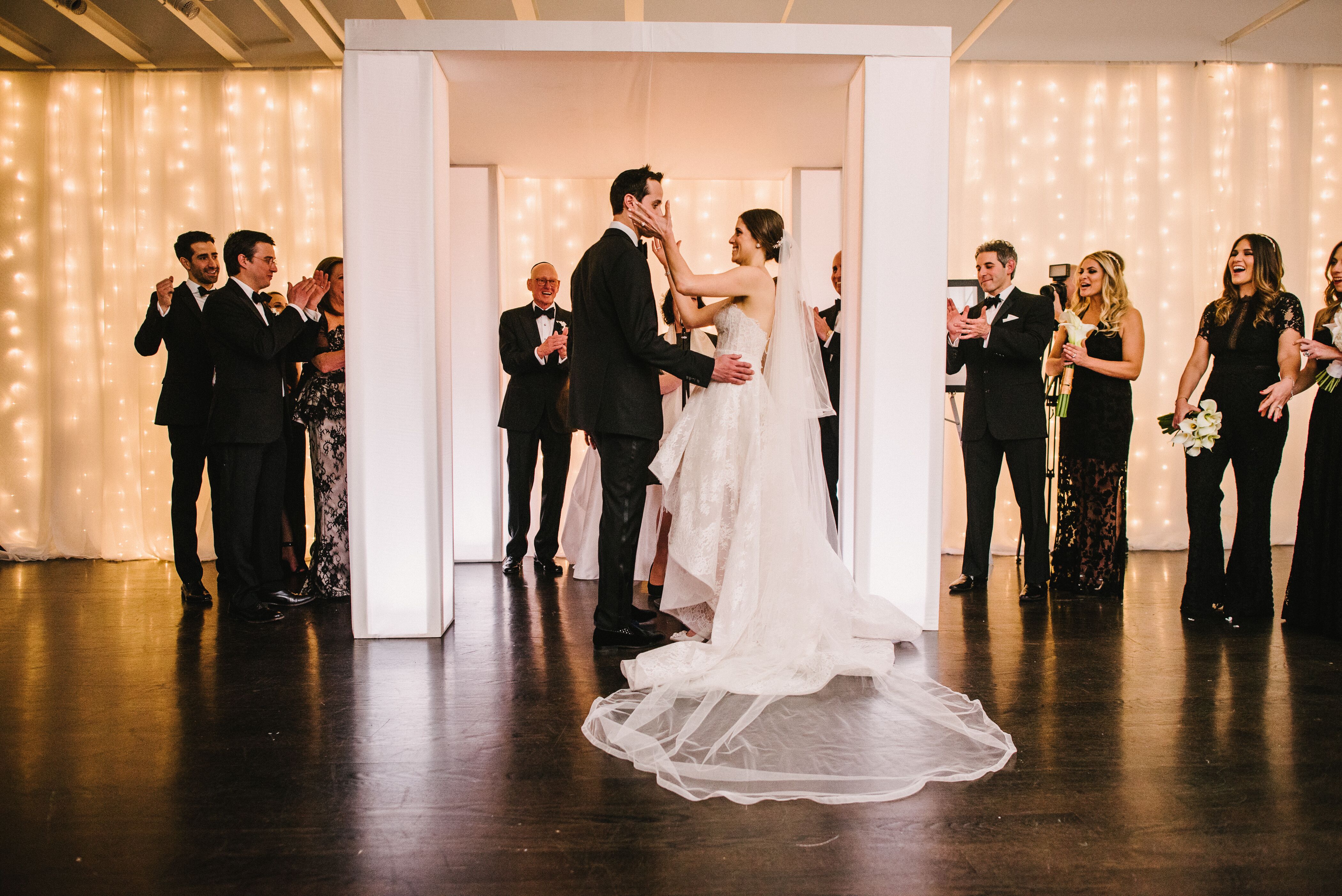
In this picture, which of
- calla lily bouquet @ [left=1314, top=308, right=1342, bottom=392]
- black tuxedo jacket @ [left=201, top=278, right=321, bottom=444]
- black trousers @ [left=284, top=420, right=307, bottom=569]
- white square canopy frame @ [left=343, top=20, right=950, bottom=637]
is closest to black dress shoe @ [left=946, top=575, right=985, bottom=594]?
white square canopy frame @ [left=343, top=20, right=950, bottom=637]

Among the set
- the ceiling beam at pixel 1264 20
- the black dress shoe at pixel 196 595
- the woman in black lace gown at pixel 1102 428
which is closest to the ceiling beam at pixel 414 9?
the black dress shoe at pixel 196 595

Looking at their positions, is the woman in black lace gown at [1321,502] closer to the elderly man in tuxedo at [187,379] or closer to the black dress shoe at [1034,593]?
the black dress shoe at [1034,593]

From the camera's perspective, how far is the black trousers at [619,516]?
11.8 ft

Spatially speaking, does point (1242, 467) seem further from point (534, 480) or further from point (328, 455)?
point (328, 455)

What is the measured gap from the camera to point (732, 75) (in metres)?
4.03

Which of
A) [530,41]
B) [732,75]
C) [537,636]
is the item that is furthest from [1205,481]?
[530,41]

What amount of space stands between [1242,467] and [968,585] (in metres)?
1.45

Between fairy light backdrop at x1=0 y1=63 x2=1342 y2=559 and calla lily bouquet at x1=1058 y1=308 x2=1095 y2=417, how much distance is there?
1289mm

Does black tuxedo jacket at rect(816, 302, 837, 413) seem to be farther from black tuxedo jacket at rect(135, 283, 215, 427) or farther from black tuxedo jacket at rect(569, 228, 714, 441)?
black tuxedo jacket at rect(135, 283, 215, 427)

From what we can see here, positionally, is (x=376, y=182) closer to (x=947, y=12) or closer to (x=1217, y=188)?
(x=947, y=12)

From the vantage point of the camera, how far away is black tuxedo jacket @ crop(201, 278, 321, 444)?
157 inches

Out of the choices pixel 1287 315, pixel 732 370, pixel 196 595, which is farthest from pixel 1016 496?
pixel 196 595

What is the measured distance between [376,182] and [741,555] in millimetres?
2268

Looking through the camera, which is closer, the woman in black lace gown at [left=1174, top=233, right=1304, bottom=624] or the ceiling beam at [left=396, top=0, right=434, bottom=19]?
the woman in black lace gown at [left=1174, top=233, right=1304, bottom=624]
